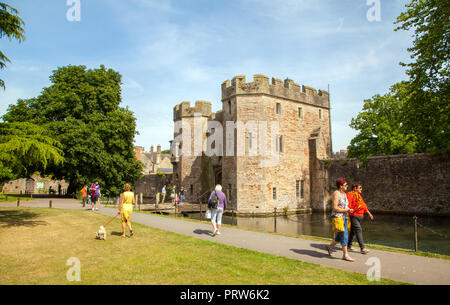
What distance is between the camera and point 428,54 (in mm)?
17672

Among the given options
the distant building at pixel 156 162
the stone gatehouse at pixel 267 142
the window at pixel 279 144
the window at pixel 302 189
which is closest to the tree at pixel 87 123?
the stone gatehouse at pixel 267 142

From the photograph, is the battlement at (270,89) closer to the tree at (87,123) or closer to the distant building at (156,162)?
the tree at (87,123)

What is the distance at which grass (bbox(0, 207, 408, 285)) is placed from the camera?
223 inches

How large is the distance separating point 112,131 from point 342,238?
2610 cm

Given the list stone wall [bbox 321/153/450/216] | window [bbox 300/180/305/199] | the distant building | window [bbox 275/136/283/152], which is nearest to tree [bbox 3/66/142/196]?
window [bbox 275/136/283/152]

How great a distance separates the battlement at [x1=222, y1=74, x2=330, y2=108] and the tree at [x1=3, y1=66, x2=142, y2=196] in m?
11.7

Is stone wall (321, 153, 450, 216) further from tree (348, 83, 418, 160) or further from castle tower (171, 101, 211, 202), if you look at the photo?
castle tower (171, 101, 211, 202)

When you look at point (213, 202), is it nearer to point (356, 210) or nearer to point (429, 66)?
point (356, 210)

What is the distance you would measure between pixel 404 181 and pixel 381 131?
25.7ft

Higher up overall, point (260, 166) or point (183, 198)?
point (260, 166)

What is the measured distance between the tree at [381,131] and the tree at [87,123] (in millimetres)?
24410

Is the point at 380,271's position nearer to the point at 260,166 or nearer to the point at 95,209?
the point at 95,209
